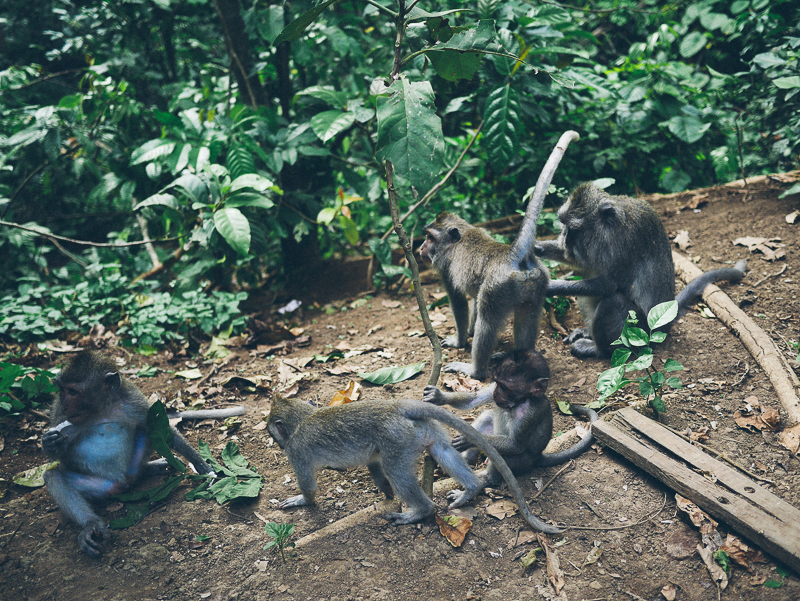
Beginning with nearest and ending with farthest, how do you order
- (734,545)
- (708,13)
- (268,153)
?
(734,545)
(268,153)
(708,13)

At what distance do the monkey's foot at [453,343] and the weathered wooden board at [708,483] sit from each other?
196 cm

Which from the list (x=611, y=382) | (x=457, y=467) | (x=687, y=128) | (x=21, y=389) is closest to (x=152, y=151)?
(x=21, y=389)

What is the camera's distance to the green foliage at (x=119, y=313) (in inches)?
240

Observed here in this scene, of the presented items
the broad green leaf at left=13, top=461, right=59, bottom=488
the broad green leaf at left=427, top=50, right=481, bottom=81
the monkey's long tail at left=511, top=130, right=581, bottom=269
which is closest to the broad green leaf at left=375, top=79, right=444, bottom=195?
the broad green leaf at left=427, top=50, right=481, bottom=81

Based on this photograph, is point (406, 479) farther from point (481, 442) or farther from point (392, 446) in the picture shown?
point (481, 442)

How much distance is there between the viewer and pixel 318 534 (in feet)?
11.6

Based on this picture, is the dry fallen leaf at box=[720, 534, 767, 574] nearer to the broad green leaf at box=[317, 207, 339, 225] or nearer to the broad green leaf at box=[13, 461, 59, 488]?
the broad green leaf at box=[13, 461, 59, 488]

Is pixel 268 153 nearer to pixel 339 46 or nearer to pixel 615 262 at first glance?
pixel 339 46

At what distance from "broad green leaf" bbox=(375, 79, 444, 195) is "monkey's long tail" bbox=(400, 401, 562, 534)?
145 cm

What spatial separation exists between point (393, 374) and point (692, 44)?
327 inches

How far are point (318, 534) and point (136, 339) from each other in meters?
3.84

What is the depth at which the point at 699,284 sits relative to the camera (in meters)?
5.34

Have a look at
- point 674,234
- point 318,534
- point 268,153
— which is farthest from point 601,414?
point 268,153

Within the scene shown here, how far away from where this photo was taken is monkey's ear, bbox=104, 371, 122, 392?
394 cm
